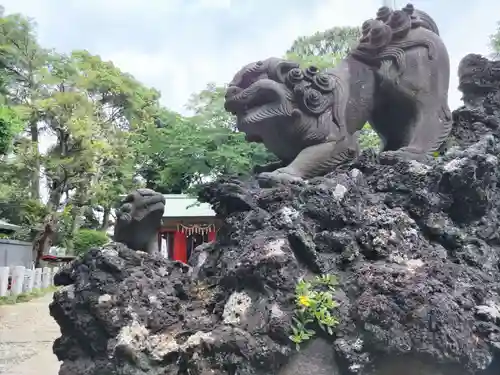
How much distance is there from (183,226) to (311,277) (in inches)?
532

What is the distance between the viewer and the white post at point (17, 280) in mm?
13873

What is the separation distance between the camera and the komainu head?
3762mm

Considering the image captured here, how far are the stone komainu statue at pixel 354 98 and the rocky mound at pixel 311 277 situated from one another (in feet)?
1.30

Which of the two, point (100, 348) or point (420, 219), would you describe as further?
point (420, 219)

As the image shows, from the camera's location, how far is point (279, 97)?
3.74m

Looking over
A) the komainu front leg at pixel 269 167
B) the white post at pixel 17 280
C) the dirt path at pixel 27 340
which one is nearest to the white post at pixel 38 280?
the white post at pixel 17 280

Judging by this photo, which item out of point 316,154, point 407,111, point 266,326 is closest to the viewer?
point 266,326

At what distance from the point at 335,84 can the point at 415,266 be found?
4.96ft

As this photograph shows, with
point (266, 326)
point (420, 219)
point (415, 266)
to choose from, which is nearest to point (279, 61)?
point (420, 219)

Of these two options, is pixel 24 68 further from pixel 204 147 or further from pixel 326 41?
pixel 204 147

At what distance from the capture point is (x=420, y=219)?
3293 millimetres

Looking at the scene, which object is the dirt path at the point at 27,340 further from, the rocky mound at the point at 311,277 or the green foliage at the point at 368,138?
the green foliage at the point at 368,138

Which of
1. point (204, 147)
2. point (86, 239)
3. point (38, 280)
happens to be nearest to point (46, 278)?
point (38, 280)

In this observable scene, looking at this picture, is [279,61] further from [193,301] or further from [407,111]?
[193,301]
